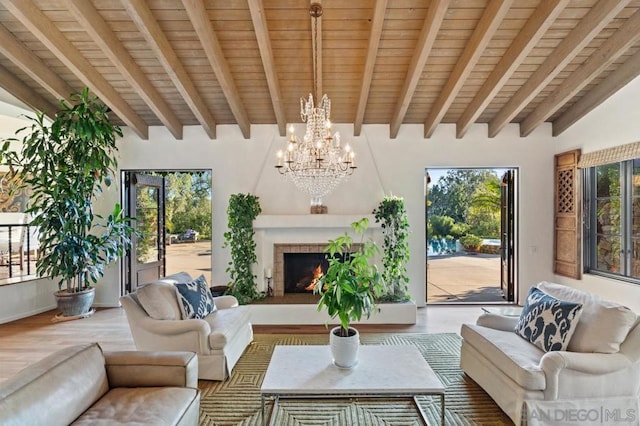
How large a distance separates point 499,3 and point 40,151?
18.1 ft

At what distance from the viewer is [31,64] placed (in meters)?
3.92

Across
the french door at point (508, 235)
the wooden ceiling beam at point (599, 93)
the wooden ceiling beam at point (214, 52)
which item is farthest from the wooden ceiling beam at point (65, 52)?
the wooden ceiling beam at point (599, 93)

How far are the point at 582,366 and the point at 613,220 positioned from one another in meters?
3.50

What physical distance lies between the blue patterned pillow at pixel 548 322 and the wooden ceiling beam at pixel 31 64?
5626 millimetres

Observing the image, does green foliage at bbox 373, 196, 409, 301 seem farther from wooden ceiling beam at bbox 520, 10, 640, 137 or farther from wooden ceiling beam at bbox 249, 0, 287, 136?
wooden ceiling beam at bbox 520, 10, 640, 137

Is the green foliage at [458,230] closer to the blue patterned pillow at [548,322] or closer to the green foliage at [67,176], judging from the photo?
the blue patterned pillow at [548,322]

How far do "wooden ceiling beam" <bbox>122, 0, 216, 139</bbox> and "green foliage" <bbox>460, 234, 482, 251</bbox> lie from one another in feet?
23.2

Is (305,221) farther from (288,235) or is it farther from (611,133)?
(611,133)

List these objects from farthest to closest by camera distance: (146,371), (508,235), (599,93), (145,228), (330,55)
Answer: (145,228) < (508,235) < (599,93) < (330,55) < (146,371)

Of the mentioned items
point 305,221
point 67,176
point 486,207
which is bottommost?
point 305,221

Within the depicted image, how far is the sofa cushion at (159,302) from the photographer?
10.2 ft

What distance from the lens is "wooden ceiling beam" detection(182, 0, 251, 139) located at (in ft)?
10.5

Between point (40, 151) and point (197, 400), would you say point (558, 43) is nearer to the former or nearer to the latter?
point (197, 400)

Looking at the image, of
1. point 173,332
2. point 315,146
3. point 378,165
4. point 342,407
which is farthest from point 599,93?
point 173,332
